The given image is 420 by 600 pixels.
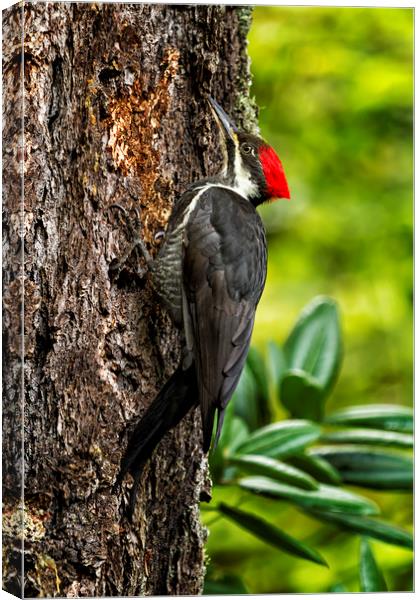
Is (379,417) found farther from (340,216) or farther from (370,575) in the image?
(340,216)

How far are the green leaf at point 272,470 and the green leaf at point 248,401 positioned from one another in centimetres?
32

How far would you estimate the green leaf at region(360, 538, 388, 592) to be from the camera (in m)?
2.76

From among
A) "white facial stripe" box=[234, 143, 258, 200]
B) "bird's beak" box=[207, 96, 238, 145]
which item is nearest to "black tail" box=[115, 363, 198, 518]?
"white facial stripe" box=[234, 143, 258, 200]

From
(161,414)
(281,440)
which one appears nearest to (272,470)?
(281,440)

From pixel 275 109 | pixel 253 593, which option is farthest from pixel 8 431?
pixel 275 109

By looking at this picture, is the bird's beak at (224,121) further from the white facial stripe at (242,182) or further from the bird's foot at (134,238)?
A: the bird's foot at (134,238)

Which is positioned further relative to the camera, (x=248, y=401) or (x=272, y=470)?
(x=248, y=401)

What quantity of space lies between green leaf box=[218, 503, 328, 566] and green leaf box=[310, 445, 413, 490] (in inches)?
12.8

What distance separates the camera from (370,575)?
2789 millimetres

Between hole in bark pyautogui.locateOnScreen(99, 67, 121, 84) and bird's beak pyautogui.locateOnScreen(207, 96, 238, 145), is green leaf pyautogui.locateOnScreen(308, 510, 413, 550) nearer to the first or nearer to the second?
bird's beak pyautogui.locateOnScreen(207, 96, 238, 145)

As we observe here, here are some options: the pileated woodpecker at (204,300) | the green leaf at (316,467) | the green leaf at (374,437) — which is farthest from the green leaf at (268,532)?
the pileated woodpecker at (204,300)

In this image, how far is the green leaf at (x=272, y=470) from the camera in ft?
8.87

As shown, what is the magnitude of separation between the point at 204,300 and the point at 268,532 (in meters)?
0.82

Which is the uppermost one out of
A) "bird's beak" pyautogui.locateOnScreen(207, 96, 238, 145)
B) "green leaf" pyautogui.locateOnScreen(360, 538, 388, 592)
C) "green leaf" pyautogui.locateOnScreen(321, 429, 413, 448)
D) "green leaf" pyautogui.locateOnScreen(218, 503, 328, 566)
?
"bird's beak" pyautogui.locateOnScreen(207, 96, 238, 145)
